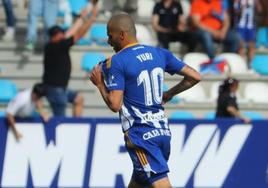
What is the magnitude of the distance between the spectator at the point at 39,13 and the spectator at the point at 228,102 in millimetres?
2835

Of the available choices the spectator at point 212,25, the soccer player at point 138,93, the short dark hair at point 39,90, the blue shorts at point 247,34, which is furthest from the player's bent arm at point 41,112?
the blue shorts at point 247,34

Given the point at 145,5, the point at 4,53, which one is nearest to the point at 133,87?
the point at 4,53

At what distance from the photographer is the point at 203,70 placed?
1477cm

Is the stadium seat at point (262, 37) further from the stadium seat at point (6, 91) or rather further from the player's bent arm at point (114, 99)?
the player's bent arm at point (114, 99)

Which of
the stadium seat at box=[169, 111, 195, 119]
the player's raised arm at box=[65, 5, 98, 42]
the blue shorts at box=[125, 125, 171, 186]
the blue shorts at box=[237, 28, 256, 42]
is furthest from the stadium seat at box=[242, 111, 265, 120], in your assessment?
the blue shorts at box=[125, 125, 171, 186]

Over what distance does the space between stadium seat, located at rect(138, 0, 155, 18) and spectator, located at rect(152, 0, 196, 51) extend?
92cm

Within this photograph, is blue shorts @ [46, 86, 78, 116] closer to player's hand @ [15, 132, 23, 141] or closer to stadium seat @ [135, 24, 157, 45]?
player's hand @ [15, 132, 23, 141]

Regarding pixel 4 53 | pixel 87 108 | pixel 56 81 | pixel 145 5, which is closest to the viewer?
pixel 56 81

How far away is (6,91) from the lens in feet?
45.3

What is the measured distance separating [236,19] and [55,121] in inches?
182

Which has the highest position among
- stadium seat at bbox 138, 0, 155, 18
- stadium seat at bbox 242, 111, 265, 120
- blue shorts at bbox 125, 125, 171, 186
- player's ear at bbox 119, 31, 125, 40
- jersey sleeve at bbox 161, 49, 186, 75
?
player's ear at bbox 119, 31, 125, 40

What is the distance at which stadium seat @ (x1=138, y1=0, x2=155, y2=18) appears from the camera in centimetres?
1595

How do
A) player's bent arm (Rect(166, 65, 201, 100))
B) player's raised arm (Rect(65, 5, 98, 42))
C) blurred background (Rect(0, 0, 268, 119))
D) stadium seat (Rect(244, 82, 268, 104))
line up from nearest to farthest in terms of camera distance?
player's bent arm (Rect(166, 65, 201, 100)) < player's raised arm (Rect(65, 5, 98, 42)) < blurred background (Rect(0, 0, 268, 119)) < stadium seat (Rect(244, 82, 268, 104))

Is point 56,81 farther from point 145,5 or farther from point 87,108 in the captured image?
point 145,5
